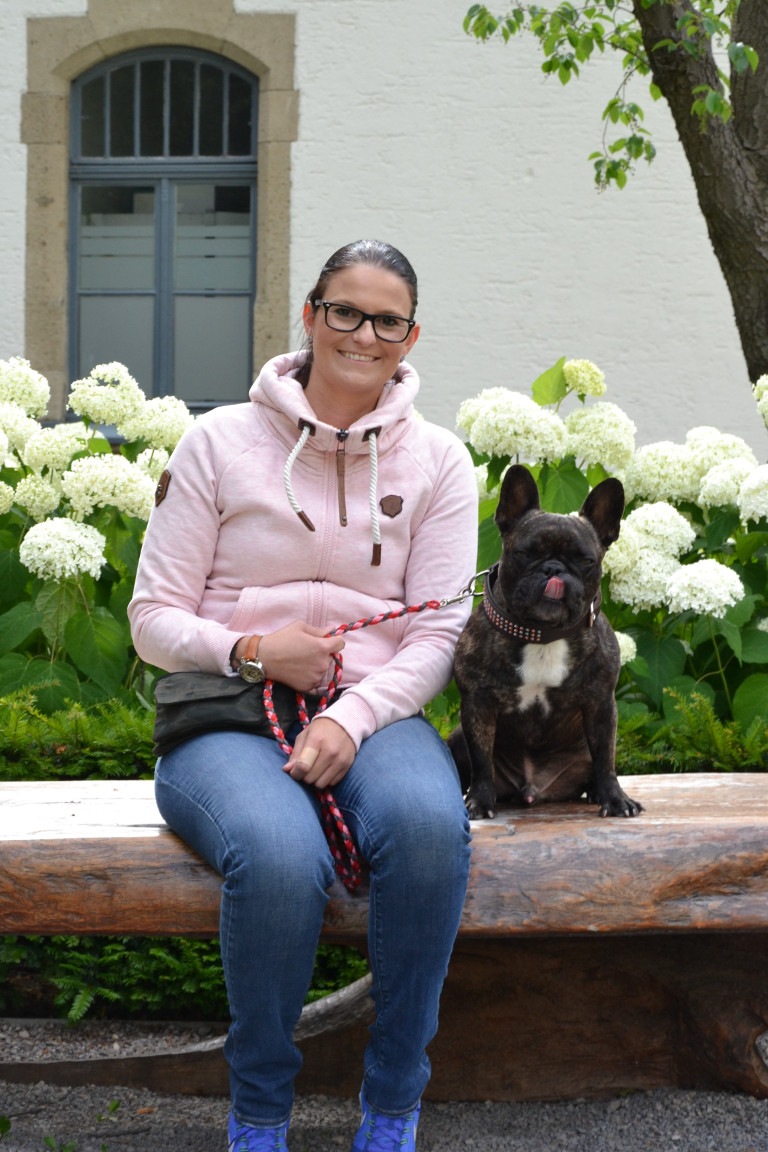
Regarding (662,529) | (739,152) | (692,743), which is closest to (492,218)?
(739,152)

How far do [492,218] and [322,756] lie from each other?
21.1ft

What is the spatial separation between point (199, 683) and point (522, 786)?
2.65ft

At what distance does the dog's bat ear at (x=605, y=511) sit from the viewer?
8.20 feet

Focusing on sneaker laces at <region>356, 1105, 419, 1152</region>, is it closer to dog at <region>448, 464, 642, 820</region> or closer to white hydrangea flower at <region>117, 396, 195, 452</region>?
dog at <region>448, 464, 642, 820</region>

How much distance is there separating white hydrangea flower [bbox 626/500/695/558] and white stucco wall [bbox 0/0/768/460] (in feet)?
14.1

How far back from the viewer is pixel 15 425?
4129 mm

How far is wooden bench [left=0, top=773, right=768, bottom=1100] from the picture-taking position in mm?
2359

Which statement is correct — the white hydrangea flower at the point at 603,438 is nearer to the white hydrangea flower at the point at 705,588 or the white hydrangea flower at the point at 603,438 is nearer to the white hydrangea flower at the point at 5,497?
the white hydrangea flower at the point at 705,588

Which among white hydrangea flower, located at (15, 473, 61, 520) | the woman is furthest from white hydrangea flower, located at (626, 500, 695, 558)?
white hydrangea flower, located at (15, 473, 61, 520)

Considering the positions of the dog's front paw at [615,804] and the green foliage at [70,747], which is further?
the green foliage at [70,747]

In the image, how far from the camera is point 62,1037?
12.0 ft

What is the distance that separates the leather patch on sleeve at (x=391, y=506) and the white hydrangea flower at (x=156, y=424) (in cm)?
174

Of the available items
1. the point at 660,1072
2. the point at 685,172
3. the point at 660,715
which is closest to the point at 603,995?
the point at 660,1072

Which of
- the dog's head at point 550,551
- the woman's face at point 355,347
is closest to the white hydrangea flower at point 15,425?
the woman's face at point 355,347
